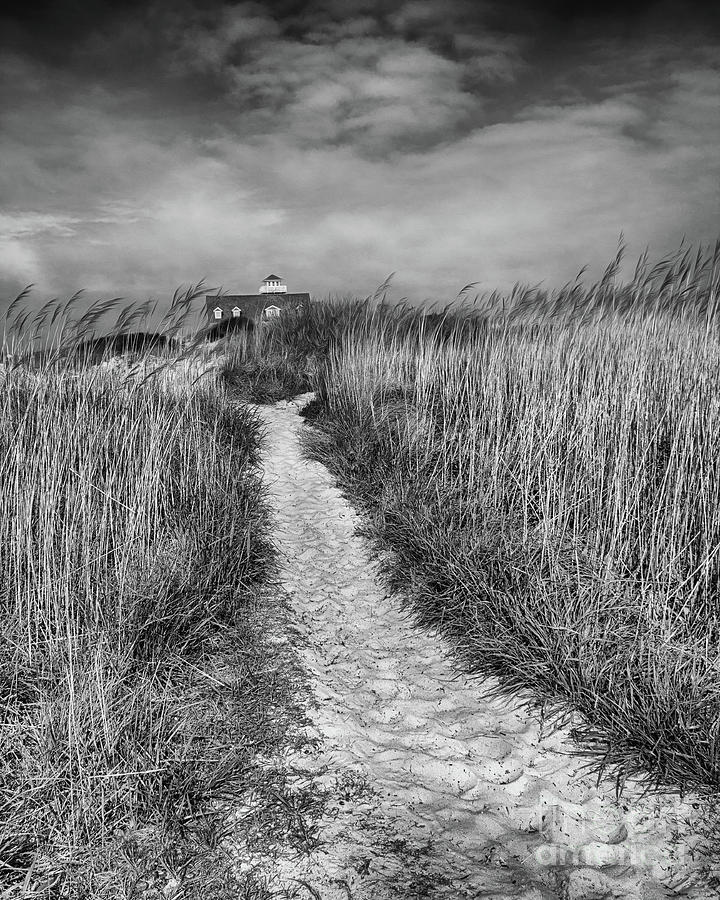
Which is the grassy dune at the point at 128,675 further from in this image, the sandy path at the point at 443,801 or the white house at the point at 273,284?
the white house at the point at 273,284

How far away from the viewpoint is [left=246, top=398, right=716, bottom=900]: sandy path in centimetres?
221

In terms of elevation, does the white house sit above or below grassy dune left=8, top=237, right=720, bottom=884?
above

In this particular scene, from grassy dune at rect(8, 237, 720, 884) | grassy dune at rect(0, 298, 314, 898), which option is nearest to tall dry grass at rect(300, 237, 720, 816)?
grassy dune at rect(8, 237, 720, 884)

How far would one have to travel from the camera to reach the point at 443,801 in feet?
8.63

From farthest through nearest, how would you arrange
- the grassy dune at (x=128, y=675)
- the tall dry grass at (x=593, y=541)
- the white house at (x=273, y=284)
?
the white house at (x=273, y=284)
the tall dry grass at (x=593, y=541)
the grassy dune at (x=128, y=675)

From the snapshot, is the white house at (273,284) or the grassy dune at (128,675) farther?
the white house at (273,284)

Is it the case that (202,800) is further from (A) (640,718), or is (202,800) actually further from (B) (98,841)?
(A) (640,718)

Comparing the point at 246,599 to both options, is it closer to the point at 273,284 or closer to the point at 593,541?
the point at 593,541

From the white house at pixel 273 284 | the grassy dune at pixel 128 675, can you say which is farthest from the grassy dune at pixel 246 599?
the white house at pixel 273 284

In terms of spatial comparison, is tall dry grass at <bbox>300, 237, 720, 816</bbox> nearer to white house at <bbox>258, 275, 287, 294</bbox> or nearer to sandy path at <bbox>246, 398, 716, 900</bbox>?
sandy path at <bbox>246, 398, 716, 900</bbox>

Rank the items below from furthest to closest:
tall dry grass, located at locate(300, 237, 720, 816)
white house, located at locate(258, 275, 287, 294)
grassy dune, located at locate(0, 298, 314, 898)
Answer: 1. white house, located at locate(258, 275, 287, 294)
2. tall dry grass, located at locate(300, 237, 720, 816)
3. grassy dune, located at locate(0, 298, 314, 898)

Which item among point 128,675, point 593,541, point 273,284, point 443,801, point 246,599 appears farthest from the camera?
point 273,284

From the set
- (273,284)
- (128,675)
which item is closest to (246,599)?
(128,675)

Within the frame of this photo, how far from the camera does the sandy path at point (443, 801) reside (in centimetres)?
221
